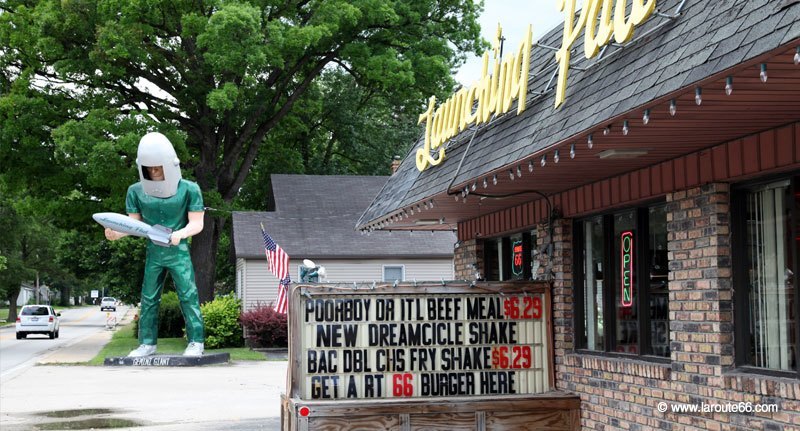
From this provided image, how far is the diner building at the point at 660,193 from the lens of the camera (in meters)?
6.50

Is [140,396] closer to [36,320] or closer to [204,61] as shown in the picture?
[204,61]

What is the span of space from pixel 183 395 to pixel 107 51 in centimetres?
1605

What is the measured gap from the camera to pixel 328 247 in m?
38.1

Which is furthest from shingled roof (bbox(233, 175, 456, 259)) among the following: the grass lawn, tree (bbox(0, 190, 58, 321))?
tree (bbox(0, 190, 58, 321))

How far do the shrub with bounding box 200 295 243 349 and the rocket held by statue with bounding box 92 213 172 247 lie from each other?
18948mm

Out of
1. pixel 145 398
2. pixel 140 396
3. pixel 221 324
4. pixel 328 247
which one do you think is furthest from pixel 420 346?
pixel 328 247

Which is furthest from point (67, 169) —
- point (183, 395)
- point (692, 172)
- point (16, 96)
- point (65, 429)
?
point (692, 172)

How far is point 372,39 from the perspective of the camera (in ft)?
124

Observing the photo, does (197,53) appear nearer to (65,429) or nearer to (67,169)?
(67,169)

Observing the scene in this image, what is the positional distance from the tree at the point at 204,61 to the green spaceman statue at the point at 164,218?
1528cm

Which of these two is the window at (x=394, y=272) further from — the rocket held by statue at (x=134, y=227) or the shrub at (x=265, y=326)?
the rocket held by statue at (x=134, y=227)

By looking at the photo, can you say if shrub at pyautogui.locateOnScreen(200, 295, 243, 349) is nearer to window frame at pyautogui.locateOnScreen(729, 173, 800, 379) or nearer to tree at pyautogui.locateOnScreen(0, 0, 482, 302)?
tree at pyautogui.locateOnScreen(0, 0, 482, 302)

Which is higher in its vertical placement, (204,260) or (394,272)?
(204,260)

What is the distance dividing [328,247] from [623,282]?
1116 inches
